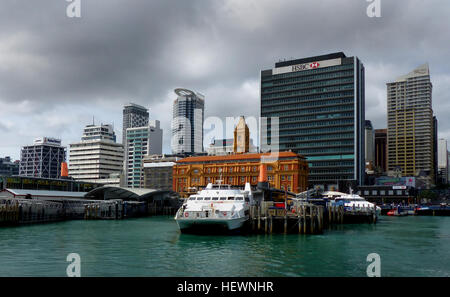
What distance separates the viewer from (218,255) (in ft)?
122

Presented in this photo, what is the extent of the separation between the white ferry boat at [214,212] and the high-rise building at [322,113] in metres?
130

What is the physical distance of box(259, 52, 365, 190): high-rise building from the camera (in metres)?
179

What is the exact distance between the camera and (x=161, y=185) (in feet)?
610

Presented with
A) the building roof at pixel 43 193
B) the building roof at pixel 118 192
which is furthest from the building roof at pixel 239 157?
the building roof at pixel 43 193

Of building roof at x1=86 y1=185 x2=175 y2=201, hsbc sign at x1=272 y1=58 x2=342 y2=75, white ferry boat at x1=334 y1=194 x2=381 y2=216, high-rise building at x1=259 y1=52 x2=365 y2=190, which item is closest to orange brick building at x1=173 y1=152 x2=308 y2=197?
building roof at x1=86 y1=185 x2=175 y2=201

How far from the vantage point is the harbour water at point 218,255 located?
30.1 meters

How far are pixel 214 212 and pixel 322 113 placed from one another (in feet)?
468

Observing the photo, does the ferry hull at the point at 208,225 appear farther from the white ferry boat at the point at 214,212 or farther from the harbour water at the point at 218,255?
the harbour water at the point at 218,255

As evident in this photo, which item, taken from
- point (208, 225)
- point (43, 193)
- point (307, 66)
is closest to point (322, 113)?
point (307, 66)

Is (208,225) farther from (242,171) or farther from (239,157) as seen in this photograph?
(239,157)

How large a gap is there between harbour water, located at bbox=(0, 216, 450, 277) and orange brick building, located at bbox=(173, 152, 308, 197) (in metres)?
92.9
